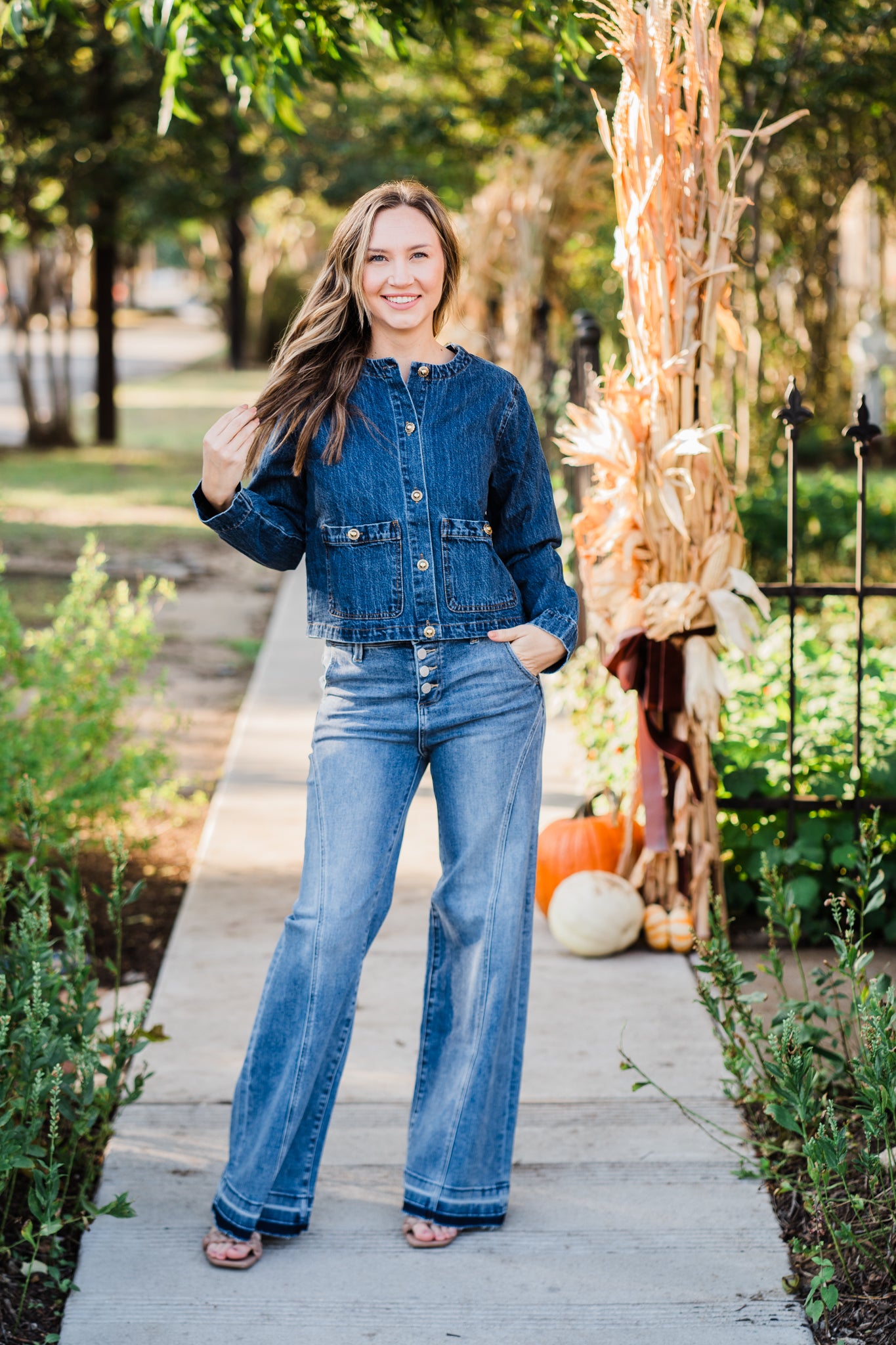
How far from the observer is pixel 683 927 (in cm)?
385

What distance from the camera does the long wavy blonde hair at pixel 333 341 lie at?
8.07 ft

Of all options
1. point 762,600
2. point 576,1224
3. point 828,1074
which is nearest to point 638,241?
point 762,600

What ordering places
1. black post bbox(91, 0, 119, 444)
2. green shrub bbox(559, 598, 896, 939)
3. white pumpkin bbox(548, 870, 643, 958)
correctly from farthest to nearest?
black post bbox(91, 0, 119, 444) → green shrub bbox(559, 598, 896, 939) → white pumpkin bbox(548, 870, 643, 958)

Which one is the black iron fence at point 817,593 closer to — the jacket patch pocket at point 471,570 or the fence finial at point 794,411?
the fence finial at point 794,411

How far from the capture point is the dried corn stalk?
3297 millimetres

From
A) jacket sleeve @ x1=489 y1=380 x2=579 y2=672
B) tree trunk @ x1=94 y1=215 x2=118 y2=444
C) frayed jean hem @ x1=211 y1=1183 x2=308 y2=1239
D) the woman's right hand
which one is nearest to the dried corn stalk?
jacket sleeve @ x1=489 y1=380 x2=579 y2=672

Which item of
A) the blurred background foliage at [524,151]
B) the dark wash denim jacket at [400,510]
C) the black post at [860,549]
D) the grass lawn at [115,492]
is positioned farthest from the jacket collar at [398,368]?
the grass lawn at [115,492]

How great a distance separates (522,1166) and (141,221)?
→ 15.5 m

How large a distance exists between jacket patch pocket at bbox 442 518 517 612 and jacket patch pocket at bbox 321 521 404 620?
0.09 metres

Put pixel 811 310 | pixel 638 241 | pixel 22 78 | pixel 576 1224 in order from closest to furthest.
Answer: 1. pixel 576 1224
2. pixel 638 241
3. pixel 22 78
4. pixel 811 310

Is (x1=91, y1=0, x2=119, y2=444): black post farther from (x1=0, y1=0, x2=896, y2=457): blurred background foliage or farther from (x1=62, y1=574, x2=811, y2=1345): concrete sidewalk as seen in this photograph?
(x1=62, y1=574, x2=811, y2=1345): concrete sidewalk

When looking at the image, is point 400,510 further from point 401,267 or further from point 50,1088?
point 50,1088

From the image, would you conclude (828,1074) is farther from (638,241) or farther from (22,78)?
(22,78)

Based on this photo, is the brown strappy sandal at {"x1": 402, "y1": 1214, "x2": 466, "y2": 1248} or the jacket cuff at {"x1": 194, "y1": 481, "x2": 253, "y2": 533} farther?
the brown strappy sandal at {"x1": 402, "y1": 1214, "x2": 466, "y2": 1248}
